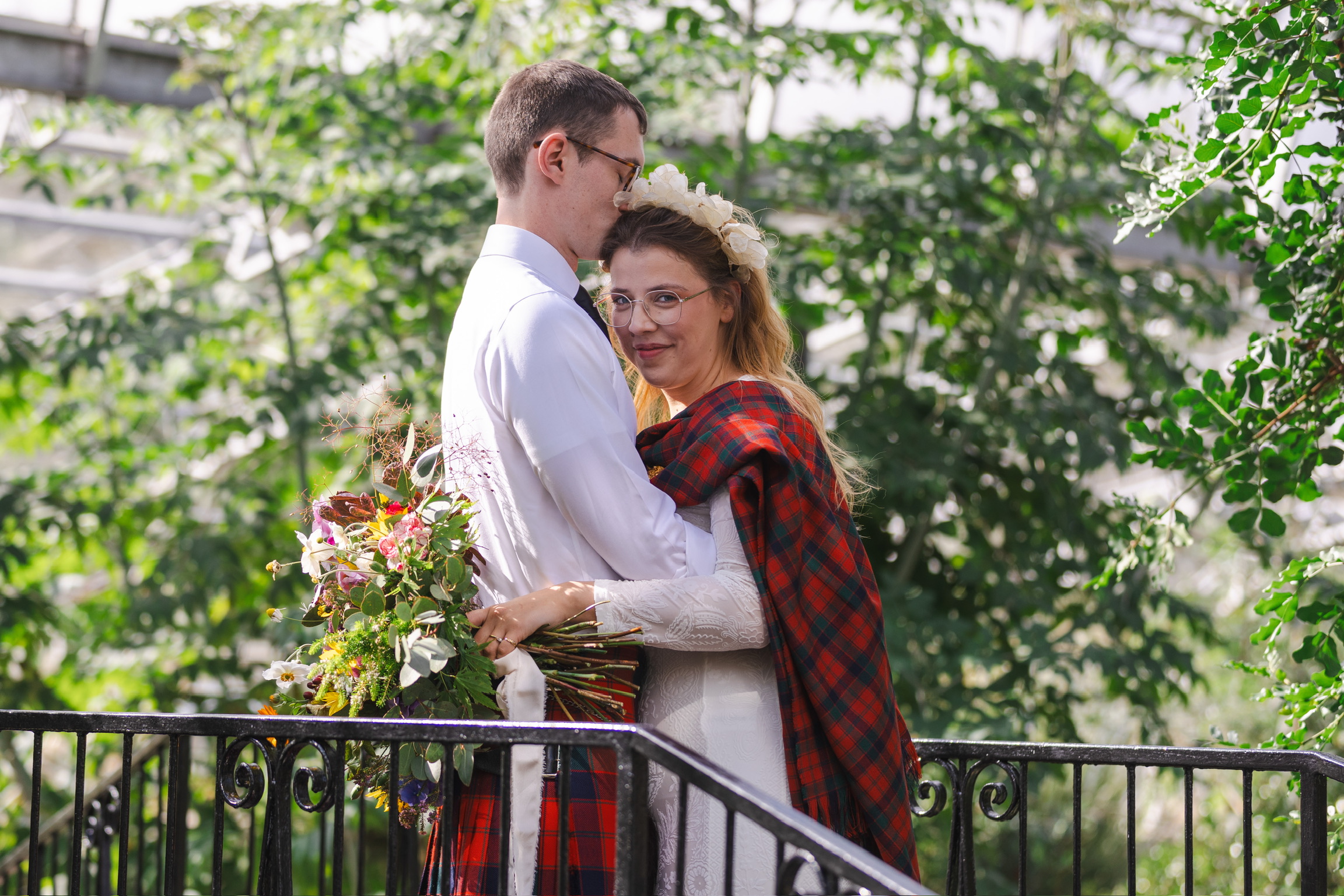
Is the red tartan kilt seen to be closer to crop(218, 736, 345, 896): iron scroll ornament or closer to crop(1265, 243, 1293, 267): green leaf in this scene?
crop(218, 736, 345, 896): iron scroll ornament

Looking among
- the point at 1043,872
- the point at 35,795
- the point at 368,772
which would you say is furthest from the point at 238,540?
the point at 1043,872

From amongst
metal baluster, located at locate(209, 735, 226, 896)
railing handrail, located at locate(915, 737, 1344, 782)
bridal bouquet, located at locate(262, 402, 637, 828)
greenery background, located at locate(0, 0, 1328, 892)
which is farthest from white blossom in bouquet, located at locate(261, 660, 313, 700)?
greenery background, located at locate(0, 0, 1328, 892)

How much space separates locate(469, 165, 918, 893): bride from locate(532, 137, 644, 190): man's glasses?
1.33 feet

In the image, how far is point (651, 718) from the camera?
1729 millimetres

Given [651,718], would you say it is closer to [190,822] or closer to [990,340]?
[990,340]

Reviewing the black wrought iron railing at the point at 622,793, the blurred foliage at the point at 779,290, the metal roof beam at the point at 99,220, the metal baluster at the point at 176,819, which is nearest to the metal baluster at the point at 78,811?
the black wrought iron railing at the point at 622,793

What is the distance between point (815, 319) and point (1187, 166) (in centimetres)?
249

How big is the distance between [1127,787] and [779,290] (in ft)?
6.94

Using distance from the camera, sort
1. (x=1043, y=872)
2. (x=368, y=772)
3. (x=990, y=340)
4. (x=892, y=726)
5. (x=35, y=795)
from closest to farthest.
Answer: (x=892, y=726) → (x=368, y=772) → (x=35, y=795) → (x=990, y=340) → (x=1043, y=872)

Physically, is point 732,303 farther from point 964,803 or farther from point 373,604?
point 964,803

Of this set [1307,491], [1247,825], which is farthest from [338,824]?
[1307,491]

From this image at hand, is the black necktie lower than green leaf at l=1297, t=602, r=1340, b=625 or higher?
higher

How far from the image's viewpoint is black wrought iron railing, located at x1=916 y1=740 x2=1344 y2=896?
2010 mm

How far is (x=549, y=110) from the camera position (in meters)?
1.83
